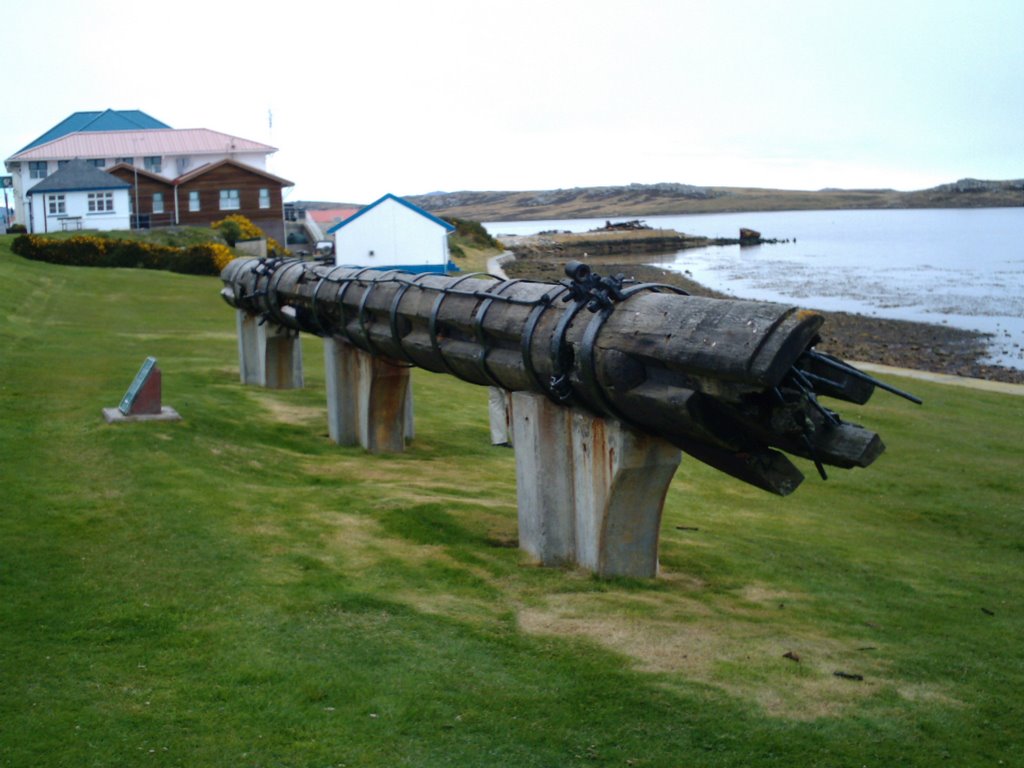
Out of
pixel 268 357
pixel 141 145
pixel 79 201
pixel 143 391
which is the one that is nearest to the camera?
pixel 143 391

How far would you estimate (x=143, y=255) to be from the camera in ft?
164

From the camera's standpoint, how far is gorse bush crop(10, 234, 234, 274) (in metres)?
48.6

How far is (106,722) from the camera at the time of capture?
703cm

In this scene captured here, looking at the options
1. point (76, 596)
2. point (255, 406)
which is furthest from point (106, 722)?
point (255, 406)

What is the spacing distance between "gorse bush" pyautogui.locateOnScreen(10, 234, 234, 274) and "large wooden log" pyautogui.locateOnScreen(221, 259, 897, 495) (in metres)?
39.6

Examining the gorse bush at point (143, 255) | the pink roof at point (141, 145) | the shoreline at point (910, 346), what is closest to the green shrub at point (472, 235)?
the pink roof at point (141, 145)

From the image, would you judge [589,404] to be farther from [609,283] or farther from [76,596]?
[76,596]

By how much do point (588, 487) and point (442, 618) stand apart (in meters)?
1.90

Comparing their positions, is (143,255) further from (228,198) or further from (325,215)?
(325,215)

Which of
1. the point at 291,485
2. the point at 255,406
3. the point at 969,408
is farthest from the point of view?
the point at 969,408

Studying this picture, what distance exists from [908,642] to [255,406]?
40.4ft

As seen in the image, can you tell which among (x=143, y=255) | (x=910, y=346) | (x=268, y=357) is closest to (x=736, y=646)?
(x=268, y=357)

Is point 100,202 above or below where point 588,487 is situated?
above

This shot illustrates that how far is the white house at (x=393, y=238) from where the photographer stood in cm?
4950
